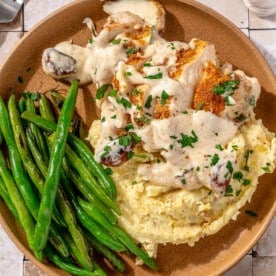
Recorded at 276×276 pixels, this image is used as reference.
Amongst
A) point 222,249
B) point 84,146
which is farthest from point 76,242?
point 222,249

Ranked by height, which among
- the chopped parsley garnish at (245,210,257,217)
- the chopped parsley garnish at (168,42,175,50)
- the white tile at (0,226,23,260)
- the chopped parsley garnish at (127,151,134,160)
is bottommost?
the white tile at (0,226,23,260)

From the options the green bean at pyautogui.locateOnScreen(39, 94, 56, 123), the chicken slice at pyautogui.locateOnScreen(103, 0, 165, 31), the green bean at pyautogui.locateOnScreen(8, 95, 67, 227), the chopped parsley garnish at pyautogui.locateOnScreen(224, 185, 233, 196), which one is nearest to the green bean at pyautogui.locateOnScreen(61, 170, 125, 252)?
the green bean at pyautogui.locateOnScreen(8, 95, 67, 227)

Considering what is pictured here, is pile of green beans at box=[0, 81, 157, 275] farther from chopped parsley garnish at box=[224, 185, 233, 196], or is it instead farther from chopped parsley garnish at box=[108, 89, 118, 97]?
chopped parsley garnish at box=[224, 185, 233, 196]

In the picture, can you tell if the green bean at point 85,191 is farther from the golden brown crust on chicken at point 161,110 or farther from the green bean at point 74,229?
the golden brown crust on chicken at point 161,110

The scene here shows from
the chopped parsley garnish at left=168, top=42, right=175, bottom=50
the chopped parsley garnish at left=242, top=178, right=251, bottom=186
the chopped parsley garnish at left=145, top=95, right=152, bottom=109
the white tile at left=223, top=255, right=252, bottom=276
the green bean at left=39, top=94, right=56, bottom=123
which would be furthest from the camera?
the white tile at left=223, top=255, right=252, bottom=276

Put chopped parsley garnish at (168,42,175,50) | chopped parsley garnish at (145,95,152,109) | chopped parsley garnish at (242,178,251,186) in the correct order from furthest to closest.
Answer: chopped parsley garnish at (242,178,251,186) < chopped parsley garnish at (168,42,175,50) < chopped parsley garnish at (145,95,152,109)

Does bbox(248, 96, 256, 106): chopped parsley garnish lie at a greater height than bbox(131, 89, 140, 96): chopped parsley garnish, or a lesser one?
lesser
